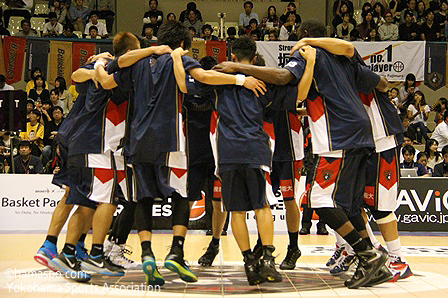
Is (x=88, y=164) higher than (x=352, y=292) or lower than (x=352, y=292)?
higher

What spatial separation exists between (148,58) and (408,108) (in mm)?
12050

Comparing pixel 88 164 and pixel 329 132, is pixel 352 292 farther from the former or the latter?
pixel 88 164

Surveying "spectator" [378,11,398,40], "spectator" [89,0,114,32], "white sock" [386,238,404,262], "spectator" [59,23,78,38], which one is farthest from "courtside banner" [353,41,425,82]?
"white sock" [386,238,404,262]

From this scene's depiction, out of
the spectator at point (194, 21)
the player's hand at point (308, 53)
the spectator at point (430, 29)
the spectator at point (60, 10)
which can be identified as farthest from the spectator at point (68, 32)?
the player's hand at point (308, 53)

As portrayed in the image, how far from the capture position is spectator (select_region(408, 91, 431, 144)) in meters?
16.2

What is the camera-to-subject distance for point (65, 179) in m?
6.33

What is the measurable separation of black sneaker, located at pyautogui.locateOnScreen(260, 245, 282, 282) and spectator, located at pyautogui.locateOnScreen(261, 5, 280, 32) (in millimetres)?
14698

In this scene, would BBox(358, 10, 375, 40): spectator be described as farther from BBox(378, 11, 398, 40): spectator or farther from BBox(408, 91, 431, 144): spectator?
BBox(408, 91, 431, 144): spectator

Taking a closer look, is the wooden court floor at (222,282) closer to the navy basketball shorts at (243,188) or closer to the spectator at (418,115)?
the navy basketball shorts at (243,188)

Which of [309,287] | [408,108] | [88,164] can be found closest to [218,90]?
[88,164]

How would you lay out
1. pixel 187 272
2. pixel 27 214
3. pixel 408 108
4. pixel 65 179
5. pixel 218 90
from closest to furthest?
pixel 187 272
pixel 218 90
pixel 65 179
pixel 27 214
pixel 408 108

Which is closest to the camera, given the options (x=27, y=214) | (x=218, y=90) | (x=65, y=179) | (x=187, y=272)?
(x=187, y=272)

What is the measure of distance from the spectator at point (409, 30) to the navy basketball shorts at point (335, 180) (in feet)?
45.3

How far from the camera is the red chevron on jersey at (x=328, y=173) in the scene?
18.1 ft
